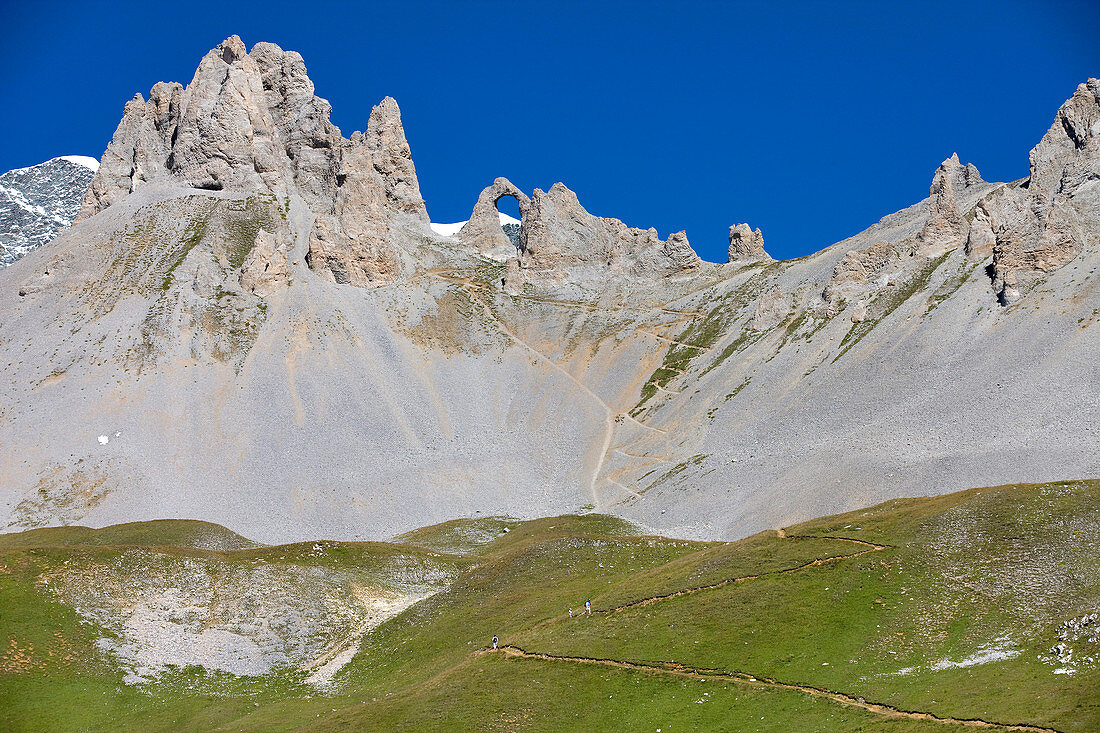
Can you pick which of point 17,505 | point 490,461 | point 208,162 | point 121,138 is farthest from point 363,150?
point 17,505

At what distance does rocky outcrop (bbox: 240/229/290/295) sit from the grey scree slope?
2.01 ft

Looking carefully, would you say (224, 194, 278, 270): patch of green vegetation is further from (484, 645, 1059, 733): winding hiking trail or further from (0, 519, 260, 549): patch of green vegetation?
(484, 645, 1059, 733): winding hiking trail

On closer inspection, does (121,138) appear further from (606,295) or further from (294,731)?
(294,731)

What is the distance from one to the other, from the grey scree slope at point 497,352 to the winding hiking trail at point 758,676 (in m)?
34.3

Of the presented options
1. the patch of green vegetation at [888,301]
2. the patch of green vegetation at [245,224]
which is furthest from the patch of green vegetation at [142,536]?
the patch of green vegetation at [888,301]

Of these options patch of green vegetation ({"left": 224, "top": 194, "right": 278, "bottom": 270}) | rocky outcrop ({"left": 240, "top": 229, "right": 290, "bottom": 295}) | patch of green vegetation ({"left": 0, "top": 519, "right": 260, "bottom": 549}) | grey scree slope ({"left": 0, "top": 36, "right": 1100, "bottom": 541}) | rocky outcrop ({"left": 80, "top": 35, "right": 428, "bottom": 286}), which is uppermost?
rocky outcrop ({"left": 80, "top": 35, "right": 428, "bottom": 286})

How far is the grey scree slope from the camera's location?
100 m

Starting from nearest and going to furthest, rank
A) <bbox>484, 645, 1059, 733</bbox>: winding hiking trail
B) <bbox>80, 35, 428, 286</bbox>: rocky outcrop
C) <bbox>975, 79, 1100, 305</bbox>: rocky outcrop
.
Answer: <bbox>484, 645, 1059, 733</bbox>: winding hiking trail
<bbox>975, 79, 1100, 305</bbox>: rocky outcrop
<bbox>80, 35, 428, 286</bbox>: rocky outcrop

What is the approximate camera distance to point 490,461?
13062cm

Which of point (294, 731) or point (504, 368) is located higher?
point (504, 368)

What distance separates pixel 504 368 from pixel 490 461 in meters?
30.5

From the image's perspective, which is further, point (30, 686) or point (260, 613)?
point (260, 613)

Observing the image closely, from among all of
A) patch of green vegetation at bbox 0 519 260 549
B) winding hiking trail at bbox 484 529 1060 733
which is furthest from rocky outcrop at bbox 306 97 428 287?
winding hiking trail at bbox 484 529 1060 733

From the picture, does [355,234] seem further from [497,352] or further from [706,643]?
[706,643]
